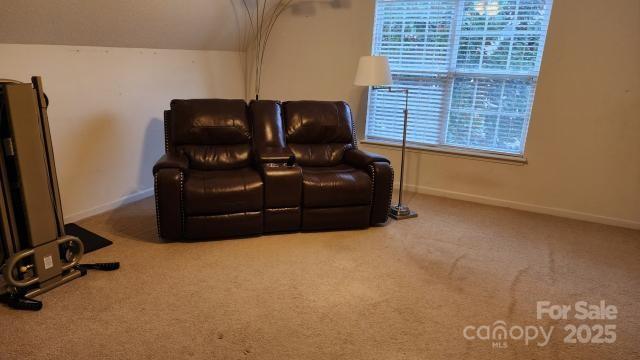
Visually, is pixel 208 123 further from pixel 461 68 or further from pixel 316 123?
pixel 461 68

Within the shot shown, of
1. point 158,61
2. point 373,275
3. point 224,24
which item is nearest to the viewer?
point 373,275

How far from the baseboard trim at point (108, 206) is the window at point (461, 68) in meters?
2.49

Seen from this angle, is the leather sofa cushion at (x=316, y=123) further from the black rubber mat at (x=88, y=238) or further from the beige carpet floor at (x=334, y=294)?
the black rubber mat at (x=88, y=238)

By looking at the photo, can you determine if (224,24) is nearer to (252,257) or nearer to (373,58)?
(373,58)

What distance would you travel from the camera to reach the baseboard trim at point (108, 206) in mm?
3277

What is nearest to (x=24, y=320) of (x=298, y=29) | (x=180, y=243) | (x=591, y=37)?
(x=180, y=243)

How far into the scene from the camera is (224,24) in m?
4.20

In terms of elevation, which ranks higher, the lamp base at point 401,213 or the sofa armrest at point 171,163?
the sofa armrest at point 171,163

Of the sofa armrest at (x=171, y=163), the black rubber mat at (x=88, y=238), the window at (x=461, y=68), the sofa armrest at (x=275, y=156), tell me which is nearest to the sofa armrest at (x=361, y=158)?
the sofa armrest at (x=275, y=156)

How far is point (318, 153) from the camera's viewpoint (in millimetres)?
3631

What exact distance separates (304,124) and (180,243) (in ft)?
4.74

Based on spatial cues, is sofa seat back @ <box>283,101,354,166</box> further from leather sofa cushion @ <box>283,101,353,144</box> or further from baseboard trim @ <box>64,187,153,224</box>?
baseboard trim @ <box>64,187,153,224</box>

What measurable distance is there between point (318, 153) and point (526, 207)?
6.78 ft

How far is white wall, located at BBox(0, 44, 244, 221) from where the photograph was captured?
9.95 feet
